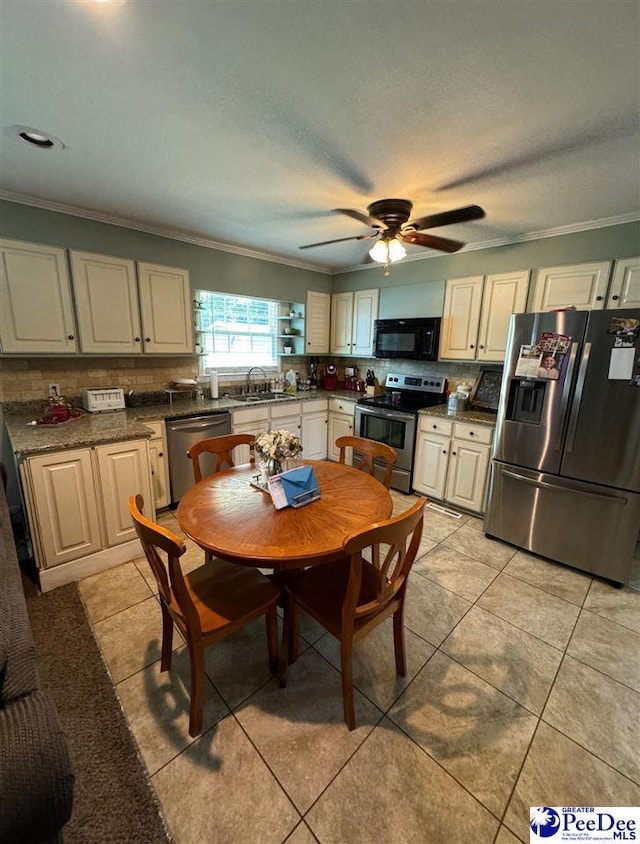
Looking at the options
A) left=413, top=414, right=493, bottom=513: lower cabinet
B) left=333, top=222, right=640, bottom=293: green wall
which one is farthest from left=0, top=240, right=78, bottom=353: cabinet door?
left=413, top=414, right=493, bottom=513: lower cabinet

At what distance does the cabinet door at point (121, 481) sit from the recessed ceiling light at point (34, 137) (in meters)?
1.69

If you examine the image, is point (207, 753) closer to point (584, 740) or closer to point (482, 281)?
point (584, 740)

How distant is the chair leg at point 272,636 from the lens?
5.03ft

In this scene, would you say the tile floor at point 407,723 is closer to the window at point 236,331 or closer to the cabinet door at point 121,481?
the cabinet door at point 121,481

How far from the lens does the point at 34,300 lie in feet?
8.12

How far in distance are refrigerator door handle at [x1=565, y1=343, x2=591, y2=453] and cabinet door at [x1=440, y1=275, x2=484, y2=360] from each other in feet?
3.68

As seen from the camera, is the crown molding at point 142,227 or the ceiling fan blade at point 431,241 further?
the crown molding at point 142,227

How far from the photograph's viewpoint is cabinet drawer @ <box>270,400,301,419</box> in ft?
12.3

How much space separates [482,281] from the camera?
3189 mm

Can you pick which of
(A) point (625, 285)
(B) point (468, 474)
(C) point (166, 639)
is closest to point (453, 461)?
(B) point (468, 474)

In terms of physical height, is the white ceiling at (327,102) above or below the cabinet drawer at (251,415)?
above

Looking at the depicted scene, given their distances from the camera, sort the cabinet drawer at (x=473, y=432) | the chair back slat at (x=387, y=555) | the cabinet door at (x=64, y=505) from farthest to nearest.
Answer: the cabinet drawer at (x=473, y=432)
the cabinet door at (x=64, y=505)
the chair back slat at (x=387, y=555)

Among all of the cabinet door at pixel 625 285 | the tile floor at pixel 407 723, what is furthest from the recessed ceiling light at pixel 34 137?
the cabinet door at pixel 625 285

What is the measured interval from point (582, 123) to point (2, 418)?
4039 millimetres
